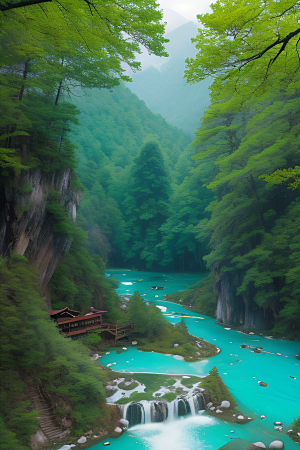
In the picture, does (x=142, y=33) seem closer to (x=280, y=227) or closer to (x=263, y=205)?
(x=280, y=227)

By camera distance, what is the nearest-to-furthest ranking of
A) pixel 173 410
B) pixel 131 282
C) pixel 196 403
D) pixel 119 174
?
pixel 173 410
pixel 196 403
pixel 131 282
pixel 119 174

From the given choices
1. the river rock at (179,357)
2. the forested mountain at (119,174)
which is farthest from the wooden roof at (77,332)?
the forested mountain at (119,174)

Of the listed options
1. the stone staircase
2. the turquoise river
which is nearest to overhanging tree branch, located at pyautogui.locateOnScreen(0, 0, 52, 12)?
the stone staircase

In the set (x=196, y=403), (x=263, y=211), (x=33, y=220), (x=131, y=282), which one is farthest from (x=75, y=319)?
(x=131, y=282)

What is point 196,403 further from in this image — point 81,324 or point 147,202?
point 147,202

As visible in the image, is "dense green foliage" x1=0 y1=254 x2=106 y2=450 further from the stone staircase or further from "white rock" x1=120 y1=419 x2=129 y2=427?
"white rock" x1=120 y1=419 x2=129 y2=427

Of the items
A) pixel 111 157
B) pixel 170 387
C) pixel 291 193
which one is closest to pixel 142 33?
pixel 170 387
